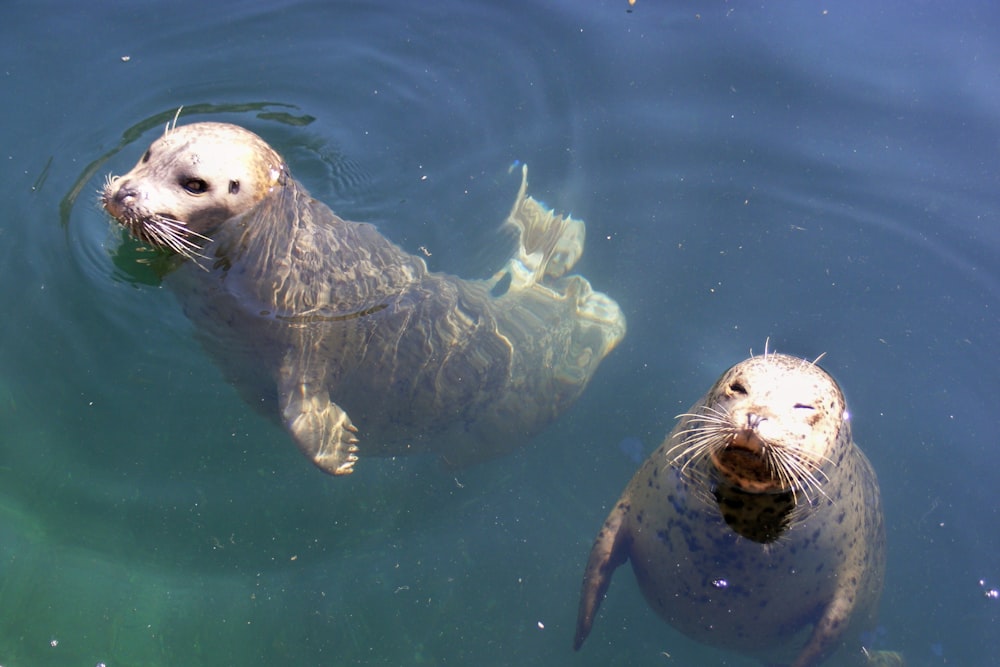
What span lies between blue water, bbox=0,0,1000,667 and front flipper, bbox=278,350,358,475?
728 mm

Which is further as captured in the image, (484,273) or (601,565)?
(484,273)

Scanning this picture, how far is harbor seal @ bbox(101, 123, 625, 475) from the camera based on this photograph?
4.36 m

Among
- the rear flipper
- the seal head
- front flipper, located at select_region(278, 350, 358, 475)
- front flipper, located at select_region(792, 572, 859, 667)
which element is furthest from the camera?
the rear flipper

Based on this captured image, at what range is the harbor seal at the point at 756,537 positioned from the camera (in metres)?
3.88

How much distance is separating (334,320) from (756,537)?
8.88 feet

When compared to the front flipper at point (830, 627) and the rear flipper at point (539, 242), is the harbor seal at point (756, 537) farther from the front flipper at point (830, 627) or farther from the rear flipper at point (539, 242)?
the rear flipper at point (539, 242)

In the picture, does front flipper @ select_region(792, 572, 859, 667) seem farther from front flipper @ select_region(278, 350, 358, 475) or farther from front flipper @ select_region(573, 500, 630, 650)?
front flipper @ select_region(278, 350, 358, 475)

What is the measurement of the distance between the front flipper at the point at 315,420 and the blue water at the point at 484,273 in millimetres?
728

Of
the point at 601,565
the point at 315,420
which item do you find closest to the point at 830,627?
the point at 601,565

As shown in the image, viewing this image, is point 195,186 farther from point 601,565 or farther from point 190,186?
point 601,565

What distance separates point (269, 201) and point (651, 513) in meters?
2.83

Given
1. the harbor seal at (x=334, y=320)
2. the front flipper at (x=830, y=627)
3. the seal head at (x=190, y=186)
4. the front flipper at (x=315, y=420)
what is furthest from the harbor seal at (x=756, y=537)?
the seal head at (x=190, y=186)

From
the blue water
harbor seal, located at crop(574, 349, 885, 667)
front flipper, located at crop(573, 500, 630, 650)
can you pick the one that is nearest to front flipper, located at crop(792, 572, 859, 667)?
harbor seal, located at crop(574, 349, 885, 667)

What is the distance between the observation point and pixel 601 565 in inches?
177
